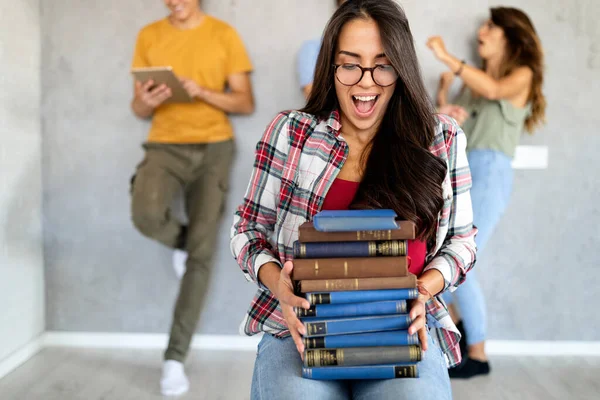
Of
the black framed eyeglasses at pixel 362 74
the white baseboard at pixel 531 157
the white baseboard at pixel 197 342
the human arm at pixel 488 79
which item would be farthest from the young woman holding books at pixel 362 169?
the white baseboard at pixel 197 342

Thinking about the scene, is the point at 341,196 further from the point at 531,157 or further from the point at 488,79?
the point at 531,157

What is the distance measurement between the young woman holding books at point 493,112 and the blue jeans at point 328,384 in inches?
57.5

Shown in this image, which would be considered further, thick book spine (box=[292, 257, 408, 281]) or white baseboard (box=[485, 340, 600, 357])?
white baseboard (box=[485, 340, 600, 357])

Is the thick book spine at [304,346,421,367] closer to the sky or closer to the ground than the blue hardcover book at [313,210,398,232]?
closer to the ground

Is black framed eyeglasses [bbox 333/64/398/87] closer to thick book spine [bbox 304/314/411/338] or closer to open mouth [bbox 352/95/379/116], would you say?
open mouth [bbox 352/95/379/116]

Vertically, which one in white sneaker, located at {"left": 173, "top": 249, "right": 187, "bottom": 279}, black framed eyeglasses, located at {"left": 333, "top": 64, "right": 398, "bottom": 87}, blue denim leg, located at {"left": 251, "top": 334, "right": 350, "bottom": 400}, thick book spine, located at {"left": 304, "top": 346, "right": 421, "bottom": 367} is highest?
black framed eyeglasses, located at {"left": 333, "top": 64, "right": 398, "bottom": 87}

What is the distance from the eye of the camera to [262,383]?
124 cm

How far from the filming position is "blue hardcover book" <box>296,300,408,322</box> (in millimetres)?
1140

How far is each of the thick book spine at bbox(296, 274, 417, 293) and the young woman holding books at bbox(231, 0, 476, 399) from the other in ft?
0.50

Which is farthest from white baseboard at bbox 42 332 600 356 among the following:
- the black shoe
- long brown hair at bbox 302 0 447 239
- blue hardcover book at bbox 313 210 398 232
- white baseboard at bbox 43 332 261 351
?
blue hardcover book at bbox 313 210 398 232

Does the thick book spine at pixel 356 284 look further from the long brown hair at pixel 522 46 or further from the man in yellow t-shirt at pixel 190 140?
the long brown hair at pixel 522 46

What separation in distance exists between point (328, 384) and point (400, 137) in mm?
606

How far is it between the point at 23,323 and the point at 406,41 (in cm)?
233

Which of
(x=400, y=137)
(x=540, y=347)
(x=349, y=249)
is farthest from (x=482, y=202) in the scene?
(x=349, y=249)
